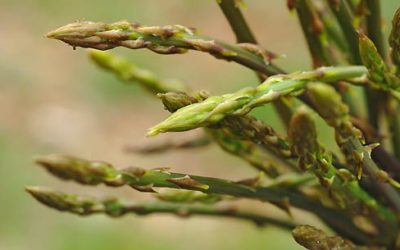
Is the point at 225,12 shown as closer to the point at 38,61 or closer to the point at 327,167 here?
the point at 327,167

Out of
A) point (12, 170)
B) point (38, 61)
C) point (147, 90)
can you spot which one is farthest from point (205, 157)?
point (147, 90)

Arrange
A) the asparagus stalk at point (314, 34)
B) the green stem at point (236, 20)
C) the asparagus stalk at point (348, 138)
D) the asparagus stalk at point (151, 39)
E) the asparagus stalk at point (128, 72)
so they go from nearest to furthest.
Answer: the asparagus stalk at point (348, 138) → the asparagus stalk at point (151, 39) → the green stem at point (236, 20) → the asparagus stalk at point (314, 34) → the asparagus stalk at point (128, 72)

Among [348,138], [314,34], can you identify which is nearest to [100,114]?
[314,34]

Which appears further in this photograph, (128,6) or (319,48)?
(128,6)

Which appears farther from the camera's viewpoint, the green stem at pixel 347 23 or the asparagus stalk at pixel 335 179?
the green stem at pixel 347 23

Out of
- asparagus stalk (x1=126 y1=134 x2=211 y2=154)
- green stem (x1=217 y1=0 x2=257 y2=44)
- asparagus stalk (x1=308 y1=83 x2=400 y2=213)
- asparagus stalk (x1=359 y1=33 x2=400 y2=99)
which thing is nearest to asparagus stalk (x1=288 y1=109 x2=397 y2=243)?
asparagus stalk (x1=308 y1=83 x2=400 y2=213)

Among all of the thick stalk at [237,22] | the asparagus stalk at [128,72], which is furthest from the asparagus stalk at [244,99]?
the asparagus stalk at [128,72]

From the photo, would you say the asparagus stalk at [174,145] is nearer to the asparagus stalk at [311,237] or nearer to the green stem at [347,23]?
the green stem at [347,23]
